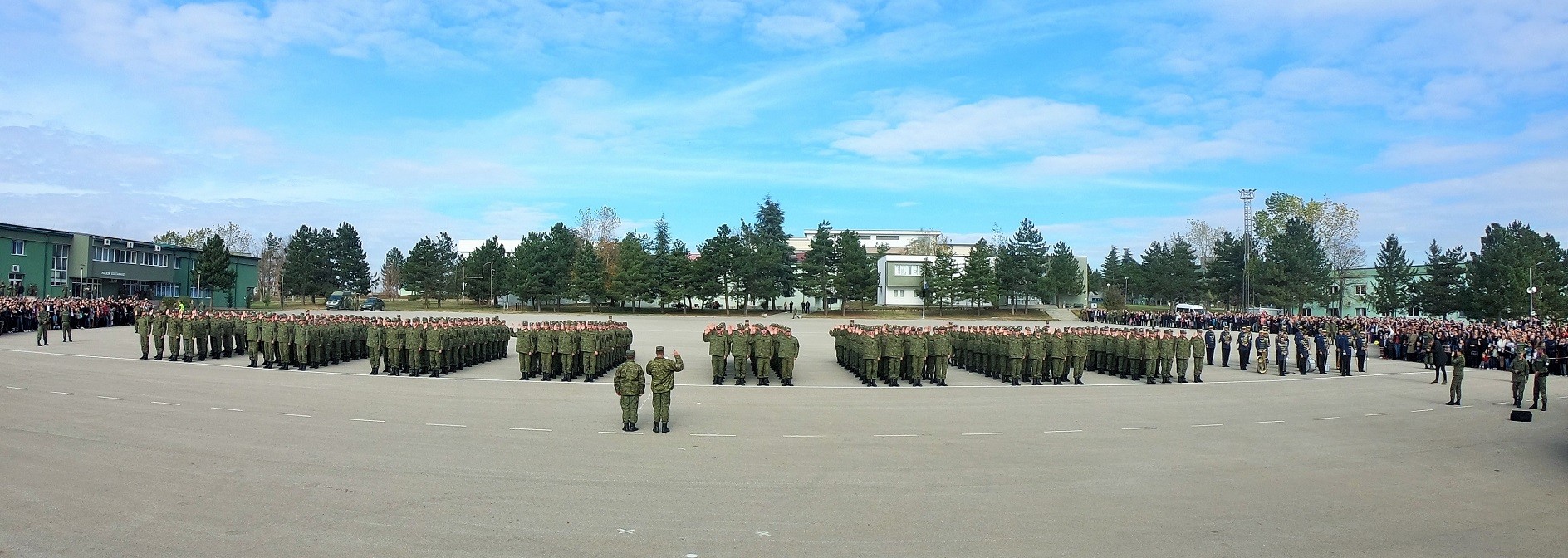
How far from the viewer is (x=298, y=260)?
8419cm

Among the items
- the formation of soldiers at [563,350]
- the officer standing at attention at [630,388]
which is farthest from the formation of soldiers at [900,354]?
the officer standing at attention at [630,388]

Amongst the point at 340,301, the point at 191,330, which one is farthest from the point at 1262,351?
the point at 340,301

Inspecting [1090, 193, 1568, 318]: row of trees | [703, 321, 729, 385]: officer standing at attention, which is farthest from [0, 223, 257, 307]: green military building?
[1090, 193, 1568, 318]: row of trees

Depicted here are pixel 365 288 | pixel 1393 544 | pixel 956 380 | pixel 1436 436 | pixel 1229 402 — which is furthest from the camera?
pixel 365 288

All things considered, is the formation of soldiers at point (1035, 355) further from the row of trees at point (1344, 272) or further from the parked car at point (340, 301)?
the parked car at point (340, 301)

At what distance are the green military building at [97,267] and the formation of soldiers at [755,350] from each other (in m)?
52.5

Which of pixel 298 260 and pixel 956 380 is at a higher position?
pixel 298 260

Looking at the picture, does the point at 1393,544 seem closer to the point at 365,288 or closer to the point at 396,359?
the point at 396,359

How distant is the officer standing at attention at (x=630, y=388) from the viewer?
39.5ft

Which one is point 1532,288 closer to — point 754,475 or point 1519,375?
point 1519,375

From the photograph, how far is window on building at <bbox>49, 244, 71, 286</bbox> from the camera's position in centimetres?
5644

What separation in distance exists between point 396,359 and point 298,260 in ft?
245

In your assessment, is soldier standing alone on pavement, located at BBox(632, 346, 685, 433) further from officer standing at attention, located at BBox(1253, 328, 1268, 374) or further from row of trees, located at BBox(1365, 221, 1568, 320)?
row of trees, located at BBox(1365, 221, 1568, 320)

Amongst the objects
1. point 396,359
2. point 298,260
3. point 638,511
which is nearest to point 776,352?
point 396,359
